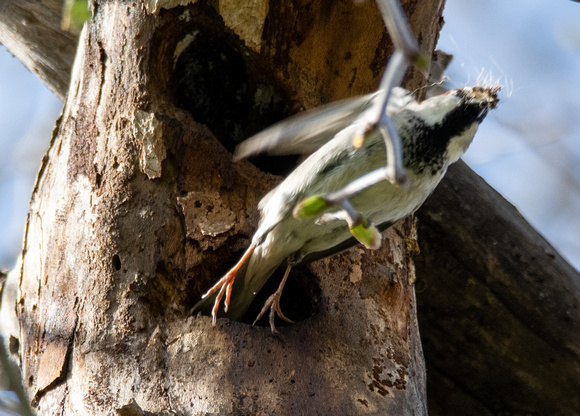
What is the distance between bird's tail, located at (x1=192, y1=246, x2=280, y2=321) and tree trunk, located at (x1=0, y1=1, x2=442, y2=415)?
6cm

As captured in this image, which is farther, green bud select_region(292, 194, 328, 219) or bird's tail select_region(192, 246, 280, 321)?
bird's tail select_region(192, 246, 280, 321)

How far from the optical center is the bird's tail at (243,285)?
2.10 m

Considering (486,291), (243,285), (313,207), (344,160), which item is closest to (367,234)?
(313,207)

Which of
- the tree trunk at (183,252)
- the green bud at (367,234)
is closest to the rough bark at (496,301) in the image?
the tree trunk at (183,252)

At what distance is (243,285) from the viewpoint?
7.59 ft

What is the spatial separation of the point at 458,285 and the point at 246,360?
1294 millimetres

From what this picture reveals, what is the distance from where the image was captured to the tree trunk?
6.11 ft

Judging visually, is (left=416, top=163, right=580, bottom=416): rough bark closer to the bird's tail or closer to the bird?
the bird

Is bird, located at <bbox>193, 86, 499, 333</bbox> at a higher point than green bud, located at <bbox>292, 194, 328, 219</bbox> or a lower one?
higher

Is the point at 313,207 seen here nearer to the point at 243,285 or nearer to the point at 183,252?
the point at 183,252

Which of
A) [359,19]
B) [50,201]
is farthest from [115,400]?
[359,19]

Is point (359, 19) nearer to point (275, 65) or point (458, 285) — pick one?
point (275, 65)

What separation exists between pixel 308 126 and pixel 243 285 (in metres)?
0.64

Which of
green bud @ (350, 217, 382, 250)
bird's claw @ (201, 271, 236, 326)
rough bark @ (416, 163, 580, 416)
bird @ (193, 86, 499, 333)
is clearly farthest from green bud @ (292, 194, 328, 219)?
rough bark @ (416, 163, 580, 416)
